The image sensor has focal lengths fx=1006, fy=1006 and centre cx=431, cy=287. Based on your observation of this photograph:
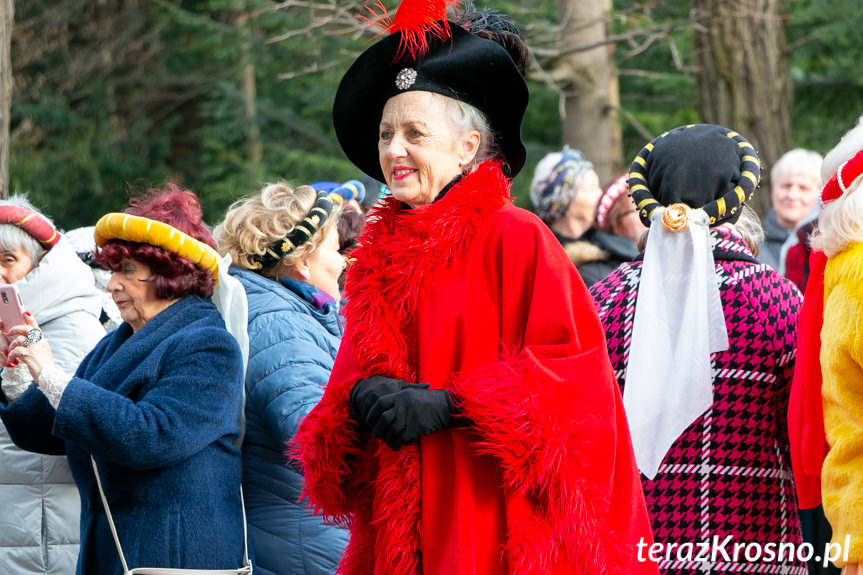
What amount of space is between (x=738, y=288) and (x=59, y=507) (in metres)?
2.70

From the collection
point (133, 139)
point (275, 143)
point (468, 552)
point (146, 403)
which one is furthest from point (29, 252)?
point (133, 139)

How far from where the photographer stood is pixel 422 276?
2.72m

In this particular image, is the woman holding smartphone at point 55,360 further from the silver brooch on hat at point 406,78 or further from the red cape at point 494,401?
the silver brooch on hat at point 406,78

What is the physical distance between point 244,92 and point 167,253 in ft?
36.0

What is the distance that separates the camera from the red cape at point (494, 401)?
2.54 m

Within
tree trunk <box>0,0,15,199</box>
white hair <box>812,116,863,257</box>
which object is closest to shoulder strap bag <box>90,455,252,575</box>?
white hair <box>812,116,863,257</box>

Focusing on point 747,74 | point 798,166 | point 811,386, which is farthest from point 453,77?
point 747,74

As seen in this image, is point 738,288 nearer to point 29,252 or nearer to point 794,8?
point 29,252

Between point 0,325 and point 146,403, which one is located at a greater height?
point 0,325

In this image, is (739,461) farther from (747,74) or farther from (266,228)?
(747,74)

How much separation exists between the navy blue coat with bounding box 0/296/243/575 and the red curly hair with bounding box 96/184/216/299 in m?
0.09

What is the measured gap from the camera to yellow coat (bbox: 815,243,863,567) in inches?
108

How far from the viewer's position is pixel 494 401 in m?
2.54

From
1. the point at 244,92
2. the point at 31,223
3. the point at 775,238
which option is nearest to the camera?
the point at 31,223
